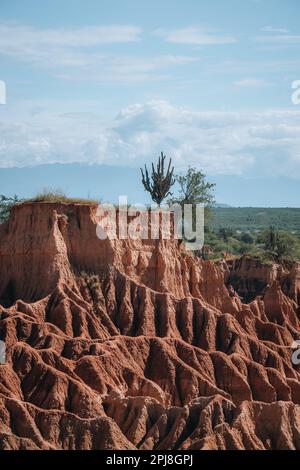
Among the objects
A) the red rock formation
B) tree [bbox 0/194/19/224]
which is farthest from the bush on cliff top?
tree [bbox 0/194/19/224]

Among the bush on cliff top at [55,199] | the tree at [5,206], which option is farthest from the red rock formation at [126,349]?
the tree at [5,206]

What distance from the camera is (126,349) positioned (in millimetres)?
78062

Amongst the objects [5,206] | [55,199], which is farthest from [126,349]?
[5,206]

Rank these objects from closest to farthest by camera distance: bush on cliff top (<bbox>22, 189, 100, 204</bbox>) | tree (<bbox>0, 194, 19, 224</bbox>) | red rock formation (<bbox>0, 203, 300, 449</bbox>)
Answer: red rock formation (<bbox>0, 203, 300, 449</bbox>)
bush on cliff top (<bbox>22, 189, 100, 204</bbox>)
tree (<bbox>0, 194, 19, 224</bbox>)

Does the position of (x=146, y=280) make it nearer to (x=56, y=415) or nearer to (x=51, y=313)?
(x=51, y=313)

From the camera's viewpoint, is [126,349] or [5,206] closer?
[126,349]

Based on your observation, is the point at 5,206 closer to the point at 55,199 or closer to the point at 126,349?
the point at 55,199

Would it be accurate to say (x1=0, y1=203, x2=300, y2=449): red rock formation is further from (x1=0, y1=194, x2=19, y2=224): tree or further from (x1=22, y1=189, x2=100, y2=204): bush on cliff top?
(x1=0, y1=194, x2=19, y2=224): tree

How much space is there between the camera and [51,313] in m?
80.3

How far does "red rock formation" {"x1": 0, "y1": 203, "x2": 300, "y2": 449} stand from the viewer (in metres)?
65.4

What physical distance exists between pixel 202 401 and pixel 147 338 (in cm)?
1243

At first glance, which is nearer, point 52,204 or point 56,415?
point 56,415

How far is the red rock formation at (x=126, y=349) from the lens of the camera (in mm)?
65438

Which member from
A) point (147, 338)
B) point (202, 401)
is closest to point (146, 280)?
point (147, 338)
